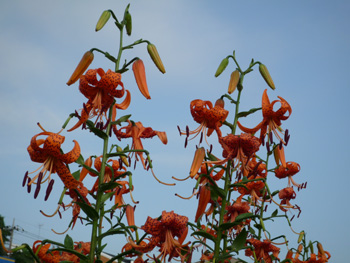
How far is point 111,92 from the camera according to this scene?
2.18 m

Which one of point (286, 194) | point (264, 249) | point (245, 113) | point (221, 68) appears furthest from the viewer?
point (286, 194)

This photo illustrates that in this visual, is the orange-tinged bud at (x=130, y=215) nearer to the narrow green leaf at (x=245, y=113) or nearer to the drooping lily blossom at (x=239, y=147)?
the drooping lily blossom at (x=239, y=147)

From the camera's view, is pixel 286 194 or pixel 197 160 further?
pixel 286 194

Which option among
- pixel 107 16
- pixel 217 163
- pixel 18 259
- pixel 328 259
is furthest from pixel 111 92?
pixel 18 259

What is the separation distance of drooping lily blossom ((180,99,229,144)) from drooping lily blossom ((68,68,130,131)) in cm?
46

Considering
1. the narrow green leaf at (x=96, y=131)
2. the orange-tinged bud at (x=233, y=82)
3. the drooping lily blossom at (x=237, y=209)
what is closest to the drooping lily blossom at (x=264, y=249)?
the drooping lily blossom at (x=237, y=209)

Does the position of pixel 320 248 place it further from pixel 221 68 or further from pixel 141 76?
pixel 141 76

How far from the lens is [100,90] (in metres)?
2.20

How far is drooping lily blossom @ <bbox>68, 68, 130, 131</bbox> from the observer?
7.02 ft

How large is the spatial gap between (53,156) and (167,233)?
64 cm

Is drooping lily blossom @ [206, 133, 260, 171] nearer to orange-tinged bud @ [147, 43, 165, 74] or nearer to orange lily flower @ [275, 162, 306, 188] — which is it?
orange-tinged bud @ [147, 43, 165, 74]

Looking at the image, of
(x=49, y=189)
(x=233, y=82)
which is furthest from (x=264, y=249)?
(x=49, y=189)

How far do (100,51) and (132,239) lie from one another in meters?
0.95

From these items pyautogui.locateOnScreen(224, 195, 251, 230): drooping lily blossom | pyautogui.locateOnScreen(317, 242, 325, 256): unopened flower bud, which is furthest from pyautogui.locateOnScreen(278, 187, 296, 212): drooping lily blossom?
pyautogui.locateOnScreen(224, 195, 251, 230): drooping lily blossom
